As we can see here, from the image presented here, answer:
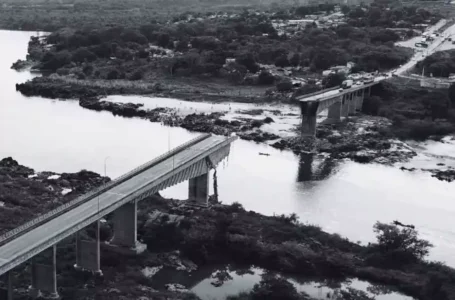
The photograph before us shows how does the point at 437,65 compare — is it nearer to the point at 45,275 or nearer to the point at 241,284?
the point at 241,284

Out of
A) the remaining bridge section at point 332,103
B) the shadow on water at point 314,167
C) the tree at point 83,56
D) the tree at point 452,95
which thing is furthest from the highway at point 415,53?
the tree at point 83,56

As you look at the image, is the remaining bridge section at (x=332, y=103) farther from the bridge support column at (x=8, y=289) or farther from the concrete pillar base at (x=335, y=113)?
the bridge support column at (x=8, y=289)

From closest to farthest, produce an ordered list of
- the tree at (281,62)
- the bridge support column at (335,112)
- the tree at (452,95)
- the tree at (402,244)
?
the tree at (402,244), the bridge support column at (335,112), the tree at (452,95), the tree at (281,62)

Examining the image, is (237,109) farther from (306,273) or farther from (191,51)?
(306,273)

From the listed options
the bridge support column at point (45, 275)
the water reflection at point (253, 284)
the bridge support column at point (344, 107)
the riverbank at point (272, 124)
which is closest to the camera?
the bridge support column at point (45, 275)

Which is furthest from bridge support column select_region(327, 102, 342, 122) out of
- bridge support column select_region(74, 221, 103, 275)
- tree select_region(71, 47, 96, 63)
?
tree select_region(71, 47, 96, 63)

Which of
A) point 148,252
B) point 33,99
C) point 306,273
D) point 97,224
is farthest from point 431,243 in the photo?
point 33,99
